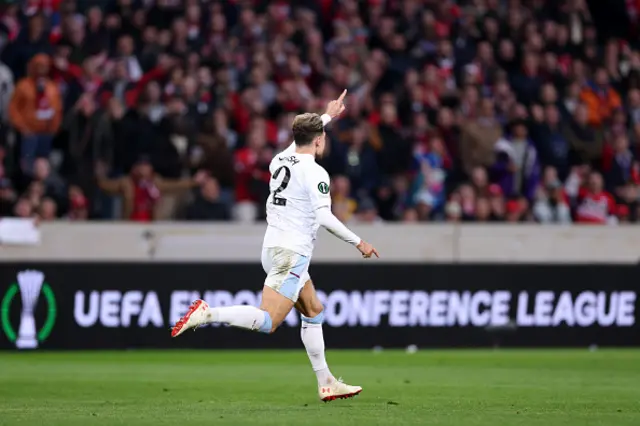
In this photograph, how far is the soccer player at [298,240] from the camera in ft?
33.9

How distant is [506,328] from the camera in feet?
60.6

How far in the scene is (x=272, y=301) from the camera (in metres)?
10.5

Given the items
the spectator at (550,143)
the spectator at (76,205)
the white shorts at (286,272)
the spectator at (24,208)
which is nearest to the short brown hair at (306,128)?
the white shorts at (286,272)

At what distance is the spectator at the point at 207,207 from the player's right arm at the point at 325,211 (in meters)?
8.49

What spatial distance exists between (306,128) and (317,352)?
180 centimetres

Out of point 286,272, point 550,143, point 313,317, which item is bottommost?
point 313,317

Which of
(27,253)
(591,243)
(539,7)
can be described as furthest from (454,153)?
(27,253)

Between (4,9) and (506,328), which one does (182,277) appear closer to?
(506,328)

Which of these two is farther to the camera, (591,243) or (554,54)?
(554,54)

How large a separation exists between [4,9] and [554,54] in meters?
9.37

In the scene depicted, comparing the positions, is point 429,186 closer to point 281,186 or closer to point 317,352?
point 317,352

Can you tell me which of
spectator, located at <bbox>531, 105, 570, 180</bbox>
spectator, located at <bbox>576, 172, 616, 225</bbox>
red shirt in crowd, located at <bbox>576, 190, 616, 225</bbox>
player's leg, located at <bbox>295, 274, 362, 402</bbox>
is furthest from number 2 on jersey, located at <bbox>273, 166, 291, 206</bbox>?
spectator, located at <bbox>531, 105, 570, 180</bbox>

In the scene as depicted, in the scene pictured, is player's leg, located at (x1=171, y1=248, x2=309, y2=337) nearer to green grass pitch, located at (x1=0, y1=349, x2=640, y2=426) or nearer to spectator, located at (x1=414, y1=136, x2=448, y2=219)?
green grass pitch, located at (x1=0, y1=349, x2=640, y2=426)

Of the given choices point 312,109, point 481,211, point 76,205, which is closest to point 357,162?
point 312,109
